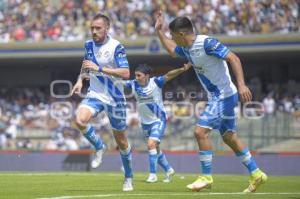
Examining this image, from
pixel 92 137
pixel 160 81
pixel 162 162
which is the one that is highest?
pixel 160 81

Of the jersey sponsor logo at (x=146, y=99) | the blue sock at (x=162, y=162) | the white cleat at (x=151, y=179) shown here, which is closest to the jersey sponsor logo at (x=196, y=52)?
the white cleat at (x=151, y=179)

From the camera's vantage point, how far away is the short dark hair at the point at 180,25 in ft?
40.4

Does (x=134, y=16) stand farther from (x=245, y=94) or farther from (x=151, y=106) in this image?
(x=245, y=94)

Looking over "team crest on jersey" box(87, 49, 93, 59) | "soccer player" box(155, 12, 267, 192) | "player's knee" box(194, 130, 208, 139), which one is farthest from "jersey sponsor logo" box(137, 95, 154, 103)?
"player's knee" box(194, 130, 208, 139)

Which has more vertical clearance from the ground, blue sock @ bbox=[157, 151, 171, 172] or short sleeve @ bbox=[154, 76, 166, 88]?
short sleeve @ bbox=[154, 76, 166, 88]

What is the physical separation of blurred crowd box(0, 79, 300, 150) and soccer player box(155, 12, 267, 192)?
1576 centimetres

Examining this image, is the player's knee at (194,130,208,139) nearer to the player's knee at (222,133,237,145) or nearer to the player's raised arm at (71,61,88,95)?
the player's knee at (222,133,237,145)

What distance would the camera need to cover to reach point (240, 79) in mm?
11898

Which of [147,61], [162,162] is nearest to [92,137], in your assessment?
[162,162]

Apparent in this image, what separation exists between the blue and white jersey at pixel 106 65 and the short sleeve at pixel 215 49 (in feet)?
5.10

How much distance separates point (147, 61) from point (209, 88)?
75.4 ft

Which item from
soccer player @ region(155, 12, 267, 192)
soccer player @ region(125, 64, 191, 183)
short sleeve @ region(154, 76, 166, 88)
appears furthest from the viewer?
short sleeve @ region(154, 76, 166, 88)

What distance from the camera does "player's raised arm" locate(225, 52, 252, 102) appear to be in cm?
1154

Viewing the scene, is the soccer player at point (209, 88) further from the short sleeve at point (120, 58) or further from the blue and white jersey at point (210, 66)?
the short sleeve at point (120, 58)
